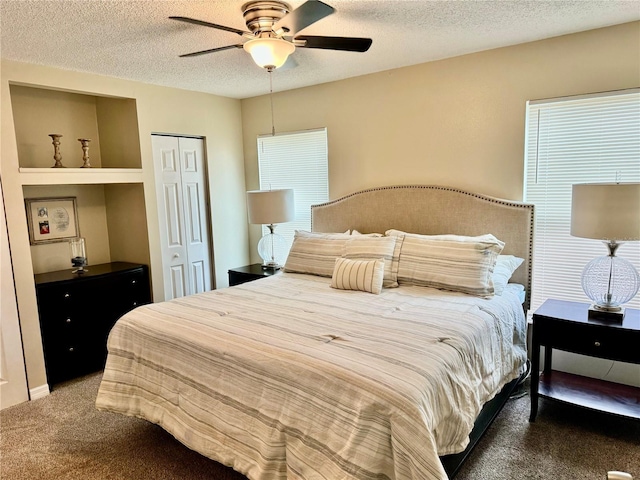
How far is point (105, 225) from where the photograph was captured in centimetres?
422

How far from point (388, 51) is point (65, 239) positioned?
10.8ft

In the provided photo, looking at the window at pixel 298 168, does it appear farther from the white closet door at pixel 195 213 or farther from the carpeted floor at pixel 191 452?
the carpeted floor at pixel 191 452

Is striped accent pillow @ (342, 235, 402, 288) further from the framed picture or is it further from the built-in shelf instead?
the framed picture

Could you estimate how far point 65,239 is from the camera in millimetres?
3850

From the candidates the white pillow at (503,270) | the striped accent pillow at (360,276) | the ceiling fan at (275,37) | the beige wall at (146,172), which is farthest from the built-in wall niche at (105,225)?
the white pillow at (503,270)

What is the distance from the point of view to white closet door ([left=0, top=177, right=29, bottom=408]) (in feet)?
9.64

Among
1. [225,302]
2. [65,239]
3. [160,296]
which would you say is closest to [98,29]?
[225,302]

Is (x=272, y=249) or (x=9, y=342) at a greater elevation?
(x=272, y=249)

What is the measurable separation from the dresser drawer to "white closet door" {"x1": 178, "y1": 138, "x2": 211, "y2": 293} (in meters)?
3.32

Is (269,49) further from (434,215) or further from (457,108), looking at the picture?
(434,215)

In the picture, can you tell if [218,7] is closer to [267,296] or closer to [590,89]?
[267,296]

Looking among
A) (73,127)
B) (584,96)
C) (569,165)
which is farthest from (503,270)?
(73,127)

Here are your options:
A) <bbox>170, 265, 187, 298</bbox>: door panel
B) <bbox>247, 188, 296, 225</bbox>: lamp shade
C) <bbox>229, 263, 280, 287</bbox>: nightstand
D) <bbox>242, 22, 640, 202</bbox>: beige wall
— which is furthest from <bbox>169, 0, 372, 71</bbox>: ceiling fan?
<bbox>170, 265, 187, 298</bbox>: door panel

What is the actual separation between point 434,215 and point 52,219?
3405 millimetres
